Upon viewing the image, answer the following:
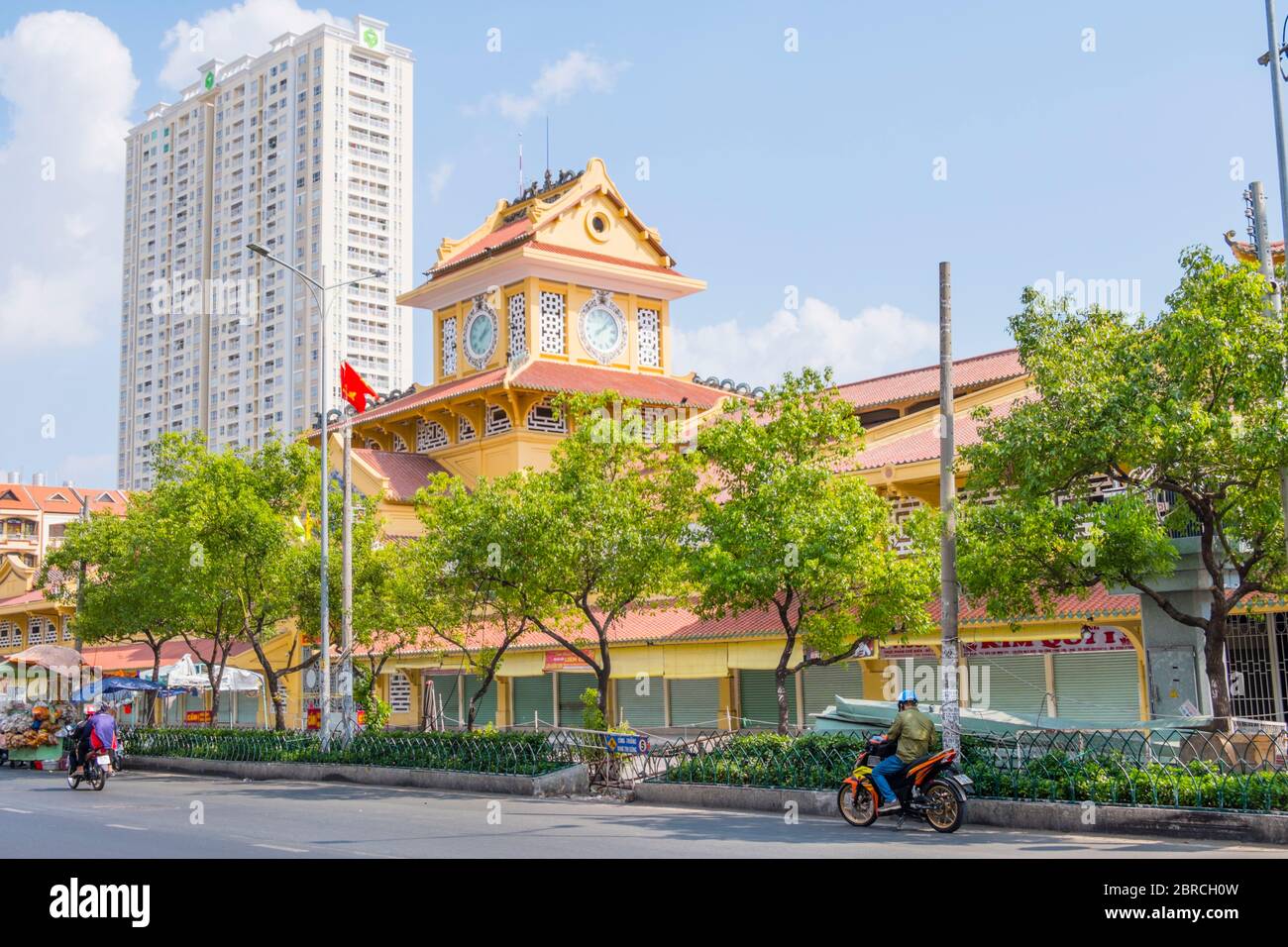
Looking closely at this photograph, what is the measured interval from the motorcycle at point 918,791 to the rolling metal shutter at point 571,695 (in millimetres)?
20286

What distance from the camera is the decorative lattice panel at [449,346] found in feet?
154

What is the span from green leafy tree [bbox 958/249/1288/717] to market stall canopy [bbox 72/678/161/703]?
2930 cm

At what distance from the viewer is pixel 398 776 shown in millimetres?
25062

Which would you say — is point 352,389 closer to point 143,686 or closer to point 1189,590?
point 143,686

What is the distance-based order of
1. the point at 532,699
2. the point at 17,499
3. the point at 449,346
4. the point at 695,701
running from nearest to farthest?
1. the point at 695,701
2. the point at 532,699
3. the point at 449,346
4. the point at 17,499

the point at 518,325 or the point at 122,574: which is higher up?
the point at 518,325

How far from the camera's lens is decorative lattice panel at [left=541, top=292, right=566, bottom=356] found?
144 ft

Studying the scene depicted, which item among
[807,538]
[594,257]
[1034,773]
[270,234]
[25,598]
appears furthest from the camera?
[270,234]

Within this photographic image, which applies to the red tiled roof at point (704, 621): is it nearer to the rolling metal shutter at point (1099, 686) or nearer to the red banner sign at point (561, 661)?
the red banner sign at point (561, 661)

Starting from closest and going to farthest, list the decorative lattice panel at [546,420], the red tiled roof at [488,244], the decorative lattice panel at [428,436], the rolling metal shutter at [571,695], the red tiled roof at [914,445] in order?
1. the red tiled roof at [914,445]
2. the rolling metal shutter at [571,695]
3. the decorative lattice panel at [546,420]
4. the red tiled roof at [488,244]
5. the decorative lattice panel at [428,436]

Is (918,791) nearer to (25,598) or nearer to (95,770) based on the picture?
(95,770)

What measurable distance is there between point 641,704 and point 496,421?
1158 cm

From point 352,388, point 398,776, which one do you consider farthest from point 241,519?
point 398,776

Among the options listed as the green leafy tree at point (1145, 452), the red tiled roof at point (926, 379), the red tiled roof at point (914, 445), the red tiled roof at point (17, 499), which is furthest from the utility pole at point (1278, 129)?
the red tiled roof at point (17, 499)
